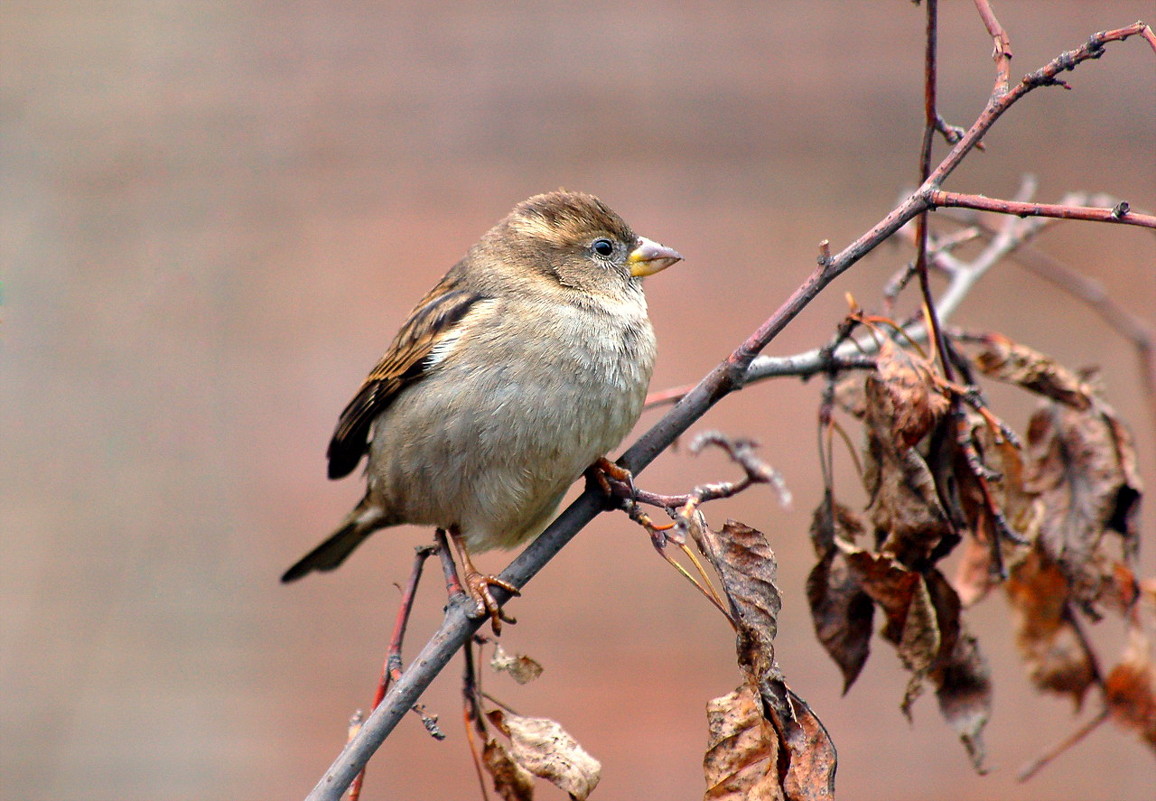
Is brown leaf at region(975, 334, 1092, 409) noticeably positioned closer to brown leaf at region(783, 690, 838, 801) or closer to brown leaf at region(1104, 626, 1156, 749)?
brown leaf at region(1104, 626, 1156, 749)

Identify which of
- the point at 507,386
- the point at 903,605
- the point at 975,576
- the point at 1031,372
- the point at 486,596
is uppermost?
the point at 507,386

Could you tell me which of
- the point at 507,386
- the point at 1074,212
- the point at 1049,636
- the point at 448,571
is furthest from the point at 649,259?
the point at 1074,212

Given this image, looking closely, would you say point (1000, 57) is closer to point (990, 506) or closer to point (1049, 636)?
point (990, 506)

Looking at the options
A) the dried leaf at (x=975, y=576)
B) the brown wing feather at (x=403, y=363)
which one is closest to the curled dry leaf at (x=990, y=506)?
the dried leaf at (x=975, y=576)

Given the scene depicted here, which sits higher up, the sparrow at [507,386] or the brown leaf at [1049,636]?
the sparrow at [507,386]

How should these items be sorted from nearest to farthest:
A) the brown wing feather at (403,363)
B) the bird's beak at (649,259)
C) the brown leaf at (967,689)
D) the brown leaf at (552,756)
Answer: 1. the brown leaf at (552,756)
2. the brown leaf at (967,689)
3. the brown wing feather at (403,363)
4. the bird's beak at (649,259)

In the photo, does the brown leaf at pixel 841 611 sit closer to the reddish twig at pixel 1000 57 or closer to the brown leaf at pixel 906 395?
the brown leaf at pixel 906 395

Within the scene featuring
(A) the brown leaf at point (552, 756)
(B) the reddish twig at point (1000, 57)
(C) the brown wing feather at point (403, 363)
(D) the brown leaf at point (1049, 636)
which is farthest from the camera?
(C) the brown wing feather at point (403, 363)

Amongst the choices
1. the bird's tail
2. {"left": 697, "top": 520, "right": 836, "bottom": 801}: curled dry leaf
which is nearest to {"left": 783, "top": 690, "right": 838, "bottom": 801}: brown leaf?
{"left": 697, "top": 520, "right": 836, "bottom": 801}: curled dry leaf

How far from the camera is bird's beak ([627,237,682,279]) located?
2580 mm

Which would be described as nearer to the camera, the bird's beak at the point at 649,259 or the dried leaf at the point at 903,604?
the dried leaf at the point at 903,604

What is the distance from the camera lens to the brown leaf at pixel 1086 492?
1.84m

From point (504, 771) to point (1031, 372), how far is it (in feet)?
3.66

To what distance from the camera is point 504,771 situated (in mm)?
1646
